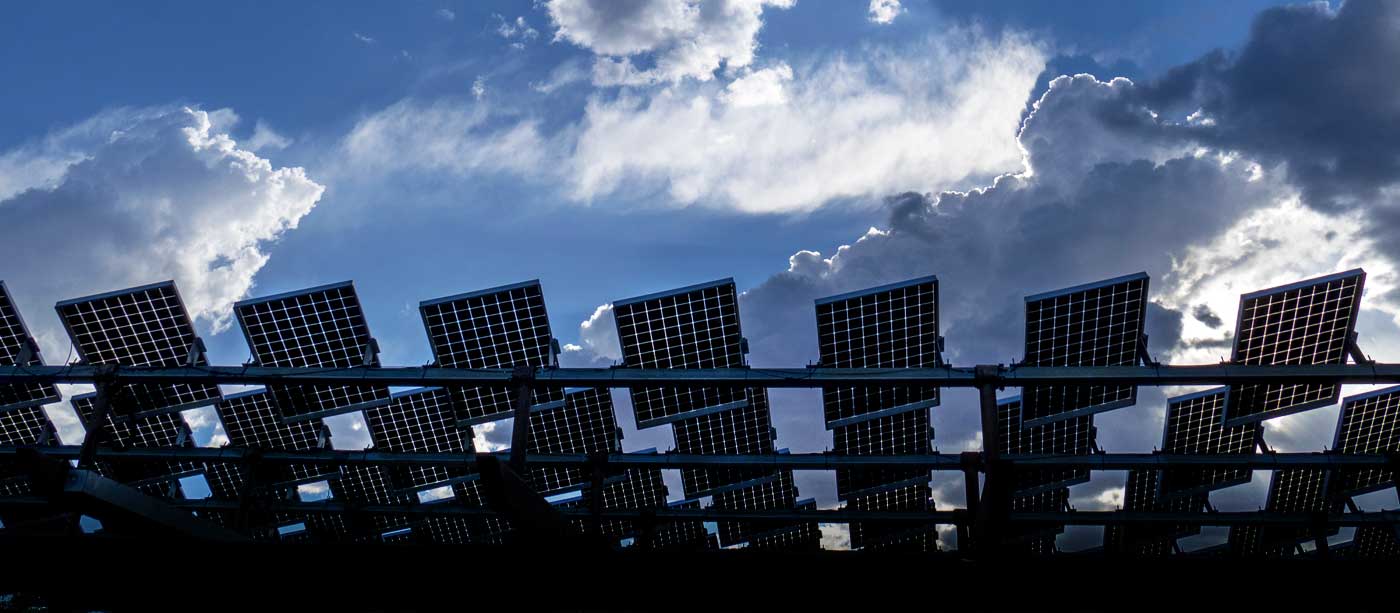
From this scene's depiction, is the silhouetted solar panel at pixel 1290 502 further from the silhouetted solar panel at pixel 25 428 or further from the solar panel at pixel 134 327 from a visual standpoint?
the silhouetted solar panel at pixel 25 428

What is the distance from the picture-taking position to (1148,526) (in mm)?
20828

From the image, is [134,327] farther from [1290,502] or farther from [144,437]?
[1290,502]

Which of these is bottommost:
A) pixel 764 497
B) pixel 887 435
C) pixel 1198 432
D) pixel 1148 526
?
pixel 1148 526

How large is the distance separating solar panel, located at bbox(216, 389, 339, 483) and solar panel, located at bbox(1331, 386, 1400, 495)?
27926 millimetres

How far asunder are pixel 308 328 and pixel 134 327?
433 centimetres

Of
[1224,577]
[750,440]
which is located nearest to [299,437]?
[750,440]

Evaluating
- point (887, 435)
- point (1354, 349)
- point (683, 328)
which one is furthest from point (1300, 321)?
point (683, 328)

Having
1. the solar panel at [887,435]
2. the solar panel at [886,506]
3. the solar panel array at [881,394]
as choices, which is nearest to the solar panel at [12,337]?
the solar panel array at [881,394]

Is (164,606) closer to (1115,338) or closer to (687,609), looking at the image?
(687,609)

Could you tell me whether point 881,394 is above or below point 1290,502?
above

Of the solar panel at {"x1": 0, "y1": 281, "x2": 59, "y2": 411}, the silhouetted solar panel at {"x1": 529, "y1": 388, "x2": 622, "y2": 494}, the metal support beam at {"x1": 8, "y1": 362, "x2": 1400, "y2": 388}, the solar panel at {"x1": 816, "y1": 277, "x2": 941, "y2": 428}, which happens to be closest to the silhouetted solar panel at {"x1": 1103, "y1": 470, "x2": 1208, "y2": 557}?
the metal support beam at {"x1": 8, "y1": 362, "x2": 1400, "y2": 388}

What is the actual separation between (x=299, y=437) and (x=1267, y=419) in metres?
25.4

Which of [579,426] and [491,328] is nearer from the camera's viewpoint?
[491,328]

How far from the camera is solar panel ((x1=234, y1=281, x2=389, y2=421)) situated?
17.1 meters
